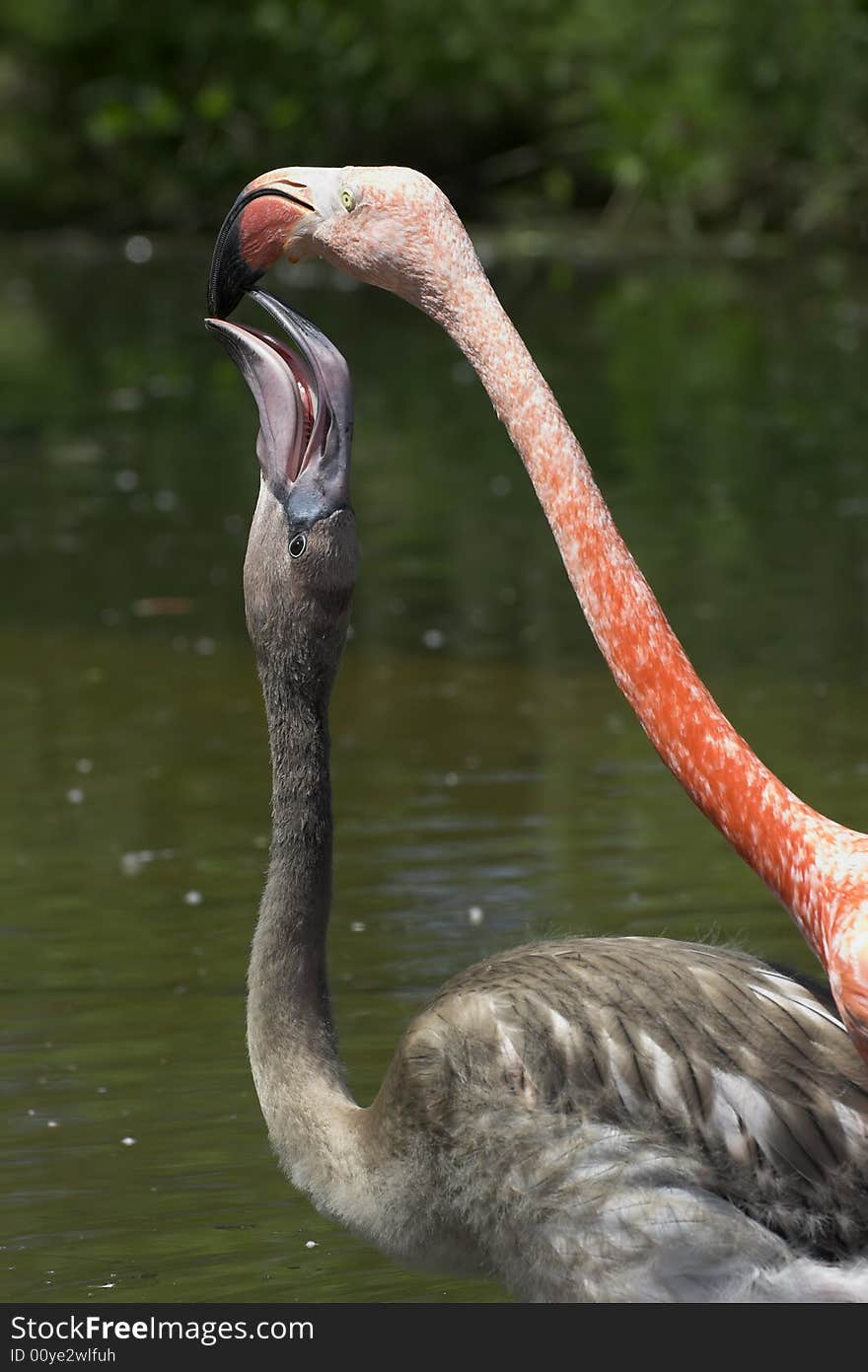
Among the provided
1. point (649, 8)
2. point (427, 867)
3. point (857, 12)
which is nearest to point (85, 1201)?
point (427, 867)

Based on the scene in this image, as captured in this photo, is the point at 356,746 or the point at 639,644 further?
the point at 356,746

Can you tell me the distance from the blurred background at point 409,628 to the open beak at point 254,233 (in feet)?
6.10

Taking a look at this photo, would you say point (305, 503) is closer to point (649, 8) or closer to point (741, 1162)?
point (741, 1162)

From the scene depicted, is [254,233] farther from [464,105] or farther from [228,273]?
[464,105]

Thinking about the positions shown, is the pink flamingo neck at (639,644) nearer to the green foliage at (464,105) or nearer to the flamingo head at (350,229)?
the flamingo head at (350,229)

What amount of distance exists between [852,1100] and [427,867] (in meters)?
3.18

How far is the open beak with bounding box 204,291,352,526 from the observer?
4.22m

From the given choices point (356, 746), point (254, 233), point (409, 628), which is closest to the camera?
point (254, 233)

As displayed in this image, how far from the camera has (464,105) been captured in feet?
92.3

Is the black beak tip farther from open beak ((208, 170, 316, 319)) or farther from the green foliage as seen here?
the green foliage

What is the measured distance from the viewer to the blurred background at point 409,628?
18.0 ft

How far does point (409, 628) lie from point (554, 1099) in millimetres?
5941

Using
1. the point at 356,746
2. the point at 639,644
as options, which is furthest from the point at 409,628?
the point at 639,644

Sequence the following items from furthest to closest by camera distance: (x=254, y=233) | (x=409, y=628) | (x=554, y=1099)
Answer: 1. (x=409, y=628)
2. (x=254, y=233)
3. (x=554, y=1099)
